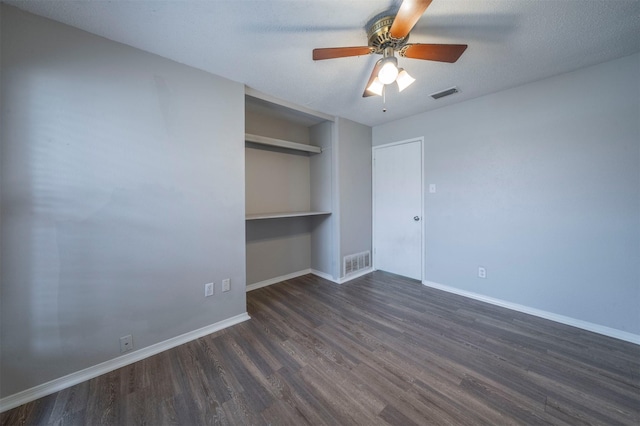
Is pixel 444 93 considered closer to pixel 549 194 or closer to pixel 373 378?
pixel 549 194

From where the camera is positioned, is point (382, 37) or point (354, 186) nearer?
point (382, 37)

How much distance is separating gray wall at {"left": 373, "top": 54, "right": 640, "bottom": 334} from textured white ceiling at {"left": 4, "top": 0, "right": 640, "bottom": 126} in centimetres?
32

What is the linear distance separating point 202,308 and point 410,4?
8.66 feet

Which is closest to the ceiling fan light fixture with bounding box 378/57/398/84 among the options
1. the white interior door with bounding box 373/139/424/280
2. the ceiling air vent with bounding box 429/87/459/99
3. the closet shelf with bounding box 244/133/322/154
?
the ceiling air vent with bounding box 429/87/459/99

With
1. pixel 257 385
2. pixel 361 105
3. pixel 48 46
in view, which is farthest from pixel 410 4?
pixel 257 385

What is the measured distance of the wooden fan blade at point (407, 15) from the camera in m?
1.13

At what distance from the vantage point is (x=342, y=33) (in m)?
1.64

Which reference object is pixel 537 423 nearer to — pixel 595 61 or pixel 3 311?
pixel 595 61

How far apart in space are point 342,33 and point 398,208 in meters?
2.49

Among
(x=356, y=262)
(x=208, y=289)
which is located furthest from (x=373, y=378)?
(x=356, y=262)

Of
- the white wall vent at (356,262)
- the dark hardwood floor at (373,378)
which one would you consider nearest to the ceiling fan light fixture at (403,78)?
the dark hardwood floor at (373,378)

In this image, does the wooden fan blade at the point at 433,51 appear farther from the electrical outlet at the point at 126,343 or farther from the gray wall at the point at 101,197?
the electrical outlet at the point at 126,343

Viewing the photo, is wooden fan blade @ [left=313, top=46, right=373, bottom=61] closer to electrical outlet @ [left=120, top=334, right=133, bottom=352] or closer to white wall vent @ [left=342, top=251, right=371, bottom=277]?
electrical outlet @ [left=120, top=334, right=133, bottom=352]

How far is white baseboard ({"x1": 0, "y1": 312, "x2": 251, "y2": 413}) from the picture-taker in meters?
1.43
